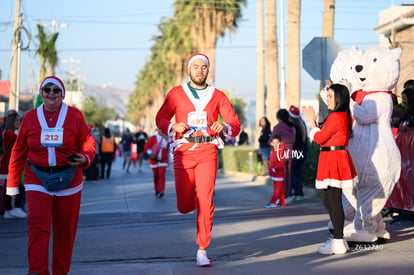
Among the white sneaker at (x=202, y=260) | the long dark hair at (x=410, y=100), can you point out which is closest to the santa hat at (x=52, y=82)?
the white sneaker at (x=202, y=260)

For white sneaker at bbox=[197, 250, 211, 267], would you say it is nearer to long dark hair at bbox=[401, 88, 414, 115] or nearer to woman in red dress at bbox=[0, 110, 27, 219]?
long dark hair at bbox=[401, 88, 414, 115]

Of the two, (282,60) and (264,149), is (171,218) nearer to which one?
(264,149)

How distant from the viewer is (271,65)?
2655cm

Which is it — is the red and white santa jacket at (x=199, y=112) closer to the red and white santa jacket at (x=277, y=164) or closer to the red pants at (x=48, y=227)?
the red pants at (x=48, y=227)

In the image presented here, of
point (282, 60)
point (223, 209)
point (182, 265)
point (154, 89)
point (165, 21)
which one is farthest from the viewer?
point (154, 89)

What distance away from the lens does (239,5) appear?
4122 cm

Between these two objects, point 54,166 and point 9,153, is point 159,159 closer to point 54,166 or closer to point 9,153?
point 9,153

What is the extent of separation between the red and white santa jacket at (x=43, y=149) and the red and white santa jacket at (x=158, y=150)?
10.2 meters

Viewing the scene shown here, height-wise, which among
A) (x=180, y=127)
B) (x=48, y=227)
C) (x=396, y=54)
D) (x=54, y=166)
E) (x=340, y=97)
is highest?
(x=396, y=54)

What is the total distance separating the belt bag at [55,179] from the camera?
5.66 meters

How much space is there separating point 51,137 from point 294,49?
17.1 meters

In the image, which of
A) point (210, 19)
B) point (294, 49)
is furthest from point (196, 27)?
point (294, 49)

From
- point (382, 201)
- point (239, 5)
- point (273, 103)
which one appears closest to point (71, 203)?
point (382, 201)

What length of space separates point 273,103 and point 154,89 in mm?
55699
